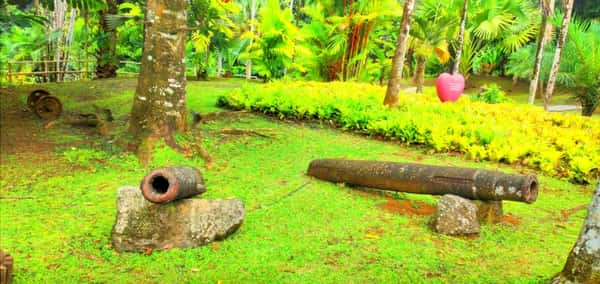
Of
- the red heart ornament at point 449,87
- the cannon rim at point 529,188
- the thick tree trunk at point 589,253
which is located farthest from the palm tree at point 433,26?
the thick tree trunk at point 589,253

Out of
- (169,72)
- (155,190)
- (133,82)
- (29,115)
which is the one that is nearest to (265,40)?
(133,82)

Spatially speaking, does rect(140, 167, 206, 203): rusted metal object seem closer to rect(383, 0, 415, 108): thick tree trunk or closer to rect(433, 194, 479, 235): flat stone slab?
rect(433, 194, 479, 235): flat stone slab

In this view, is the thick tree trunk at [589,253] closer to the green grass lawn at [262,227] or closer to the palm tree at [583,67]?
the green grass lawn at [262,227]

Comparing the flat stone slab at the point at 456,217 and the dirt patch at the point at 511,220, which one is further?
the dirt patch at the point at 511,220

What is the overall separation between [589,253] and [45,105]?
767 centimetres

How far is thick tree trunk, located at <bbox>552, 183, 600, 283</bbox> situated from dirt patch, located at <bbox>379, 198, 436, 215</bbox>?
2.30m

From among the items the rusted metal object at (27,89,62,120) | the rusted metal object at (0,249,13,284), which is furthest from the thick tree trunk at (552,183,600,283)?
the rusted metal object at (27,89,62,120)

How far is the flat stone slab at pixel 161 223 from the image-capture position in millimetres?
4059

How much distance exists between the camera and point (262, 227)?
4707 mm

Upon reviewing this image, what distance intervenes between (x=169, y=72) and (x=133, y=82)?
724 centimetres

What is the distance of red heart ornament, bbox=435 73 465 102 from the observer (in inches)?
435

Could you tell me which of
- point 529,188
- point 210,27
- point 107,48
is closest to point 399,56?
point 529,188

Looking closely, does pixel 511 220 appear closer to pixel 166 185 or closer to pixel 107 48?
pixel 166 185

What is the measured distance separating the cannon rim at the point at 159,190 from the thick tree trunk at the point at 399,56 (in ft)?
20.2
